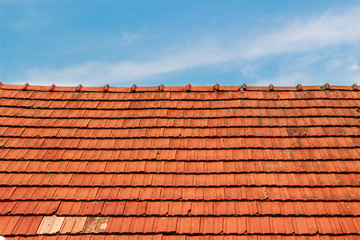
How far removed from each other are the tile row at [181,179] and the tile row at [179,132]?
39.6 inches

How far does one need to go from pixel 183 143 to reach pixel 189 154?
33cm

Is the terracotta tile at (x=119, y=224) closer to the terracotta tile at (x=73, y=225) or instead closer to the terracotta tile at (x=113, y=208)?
the terracotta tile at (x=113, y=208)

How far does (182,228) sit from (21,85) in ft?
19.2

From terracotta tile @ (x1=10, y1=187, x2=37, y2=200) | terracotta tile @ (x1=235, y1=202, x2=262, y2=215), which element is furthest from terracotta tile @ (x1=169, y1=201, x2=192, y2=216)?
terracotta tile @ (x1=10, y1=187, x2=37, y2=200)

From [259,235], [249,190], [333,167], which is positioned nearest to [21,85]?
[249,190]

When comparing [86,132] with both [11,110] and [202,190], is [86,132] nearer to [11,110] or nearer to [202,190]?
[11,110]

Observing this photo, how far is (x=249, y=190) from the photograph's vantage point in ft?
13.0

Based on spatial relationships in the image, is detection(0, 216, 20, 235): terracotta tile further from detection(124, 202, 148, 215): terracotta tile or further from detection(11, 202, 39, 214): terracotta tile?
detection(124, 202, 148, 215): terracotta tile

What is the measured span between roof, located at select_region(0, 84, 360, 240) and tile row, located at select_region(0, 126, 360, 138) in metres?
0.02

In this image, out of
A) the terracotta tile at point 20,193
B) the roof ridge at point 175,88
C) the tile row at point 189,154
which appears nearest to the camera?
the terracotta tile at point 20,193

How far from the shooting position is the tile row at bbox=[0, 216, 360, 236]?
3.48 m

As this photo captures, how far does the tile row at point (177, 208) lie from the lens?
3.67m

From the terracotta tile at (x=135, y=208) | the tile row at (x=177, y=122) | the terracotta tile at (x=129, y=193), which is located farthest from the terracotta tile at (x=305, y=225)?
the terracotta tile at (x=129, y=193)

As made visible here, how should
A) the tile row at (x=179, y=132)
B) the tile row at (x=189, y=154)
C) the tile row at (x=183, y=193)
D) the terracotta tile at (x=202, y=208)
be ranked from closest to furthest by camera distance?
the terracotta tile at (x=202, y=208)
the tile row at (x=183, y=193)
the tile row at (x=189, y=154)
the tile row at (x=179, y=132)
